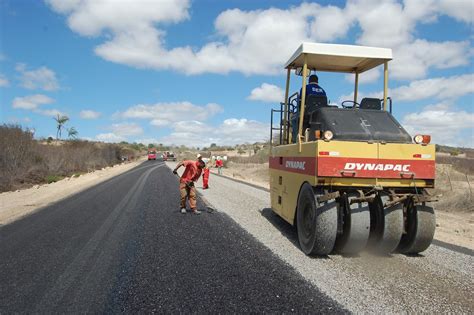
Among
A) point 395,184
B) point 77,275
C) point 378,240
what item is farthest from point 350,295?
point 77,275

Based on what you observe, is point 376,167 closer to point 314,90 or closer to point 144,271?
point 314,90

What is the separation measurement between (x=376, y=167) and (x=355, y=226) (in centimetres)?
90

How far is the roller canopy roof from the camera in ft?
21.8

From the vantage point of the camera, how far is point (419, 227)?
5.43m

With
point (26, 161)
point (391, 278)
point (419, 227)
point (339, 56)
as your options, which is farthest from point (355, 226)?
point (26, 161)

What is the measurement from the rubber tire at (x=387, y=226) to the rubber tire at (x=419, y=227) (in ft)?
0.92

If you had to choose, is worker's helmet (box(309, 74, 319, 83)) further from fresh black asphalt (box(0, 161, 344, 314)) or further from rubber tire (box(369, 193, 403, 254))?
fresh black asphalt (box(0, 161, 344, 314))

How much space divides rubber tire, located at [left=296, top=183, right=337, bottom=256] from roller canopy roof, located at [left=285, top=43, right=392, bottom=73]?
2.46 meters

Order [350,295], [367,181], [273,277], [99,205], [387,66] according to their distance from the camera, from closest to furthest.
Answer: [350,295] < [273,277] < [367,181] < [387,66] < [99,205]

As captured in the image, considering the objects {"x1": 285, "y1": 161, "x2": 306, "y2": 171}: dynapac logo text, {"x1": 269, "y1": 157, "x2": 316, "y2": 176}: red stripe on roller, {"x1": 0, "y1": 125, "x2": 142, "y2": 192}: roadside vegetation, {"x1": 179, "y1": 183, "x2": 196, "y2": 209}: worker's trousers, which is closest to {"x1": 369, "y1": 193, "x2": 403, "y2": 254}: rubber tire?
{"x1": 269, "y1": 157, "x2": 316, "y2": 176}: red stripe on roller

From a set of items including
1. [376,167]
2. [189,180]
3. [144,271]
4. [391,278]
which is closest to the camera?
[391,278]

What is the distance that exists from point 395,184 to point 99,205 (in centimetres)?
838

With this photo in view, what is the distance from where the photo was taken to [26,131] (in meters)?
24.5

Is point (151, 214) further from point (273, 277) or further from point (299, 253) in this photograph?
point (273, 277)
